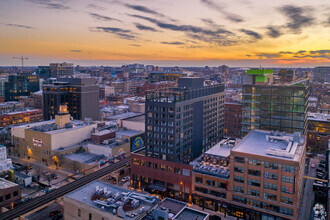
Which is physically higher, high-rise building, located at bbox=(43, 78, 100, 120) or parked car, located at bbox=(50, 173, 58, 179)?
high-rise building, located at bbox=(43, 78, 100, 120)

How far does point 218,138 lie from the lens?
140750mm

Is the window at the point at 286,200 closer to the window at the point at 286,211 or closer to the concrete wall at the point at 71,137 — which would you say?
the window at the point at 286,211

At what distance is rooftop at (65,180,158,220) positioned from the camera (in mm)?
62684

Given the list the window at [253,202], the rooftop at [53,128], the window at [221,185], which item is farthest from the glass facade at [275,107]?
the rooftop at [53,128]

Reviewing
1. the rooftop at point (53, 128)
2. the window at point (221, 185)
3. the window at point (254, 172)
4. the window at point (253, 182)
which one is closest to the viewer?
the window at point (254, 172)

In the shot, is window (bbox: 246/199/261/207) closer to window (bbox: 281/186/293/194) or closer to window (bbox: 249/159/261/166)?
window (bbox: 281/186/293/194)

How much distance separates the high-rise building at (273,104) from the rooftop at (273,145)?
488cm

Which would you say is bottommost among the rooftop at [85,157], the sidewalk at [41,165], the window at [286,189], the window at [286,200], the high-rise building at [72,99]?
the sidewalk at [41,165]

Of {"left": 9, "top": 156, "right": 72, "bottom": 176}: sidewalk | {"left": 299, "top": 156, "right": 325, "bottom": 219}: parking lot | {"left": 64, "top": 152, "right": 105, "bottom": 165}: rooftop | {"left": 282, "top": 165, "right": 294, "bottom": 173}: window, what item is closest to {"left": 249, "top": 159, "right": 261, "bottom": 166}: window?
{"left": 282, "top": 165, "right": 294, "bottom": 173}: window

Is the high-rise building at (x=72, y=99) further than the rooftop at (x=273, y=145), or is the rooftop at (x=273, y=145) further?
the high-rise building at (x=72, y=99)

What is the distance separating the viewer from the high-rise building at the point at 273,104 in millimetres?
104562

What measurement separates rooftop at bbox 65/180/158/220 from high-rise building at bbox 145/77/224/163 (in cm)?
3157

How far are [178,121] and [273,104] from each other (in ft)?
131

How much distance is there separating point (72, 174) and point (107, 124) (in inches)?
2122
